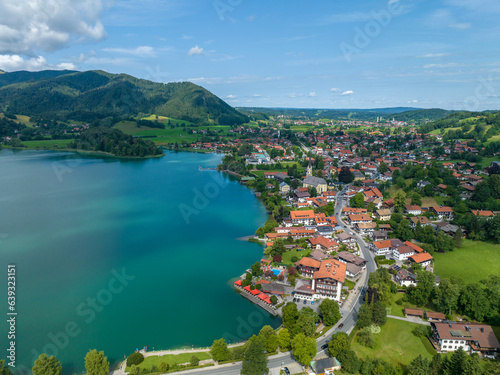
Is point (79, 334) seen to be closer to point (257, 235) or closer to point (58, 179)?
point (257, 235)

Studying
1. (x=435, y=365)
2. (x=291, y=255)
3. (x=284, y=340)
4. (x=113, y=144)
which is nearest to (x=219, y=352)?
(x=284, y=340)

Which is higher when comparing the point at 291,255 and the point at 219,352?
the point at 219,352

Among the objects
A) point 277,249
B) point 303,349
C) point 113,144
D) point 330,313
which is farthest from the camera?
point 113,144

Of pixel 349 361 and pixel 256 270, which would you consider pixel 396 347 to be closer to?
pixel 349 361

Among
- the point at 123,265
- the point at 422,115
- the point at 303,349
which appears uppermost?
the point at 422,115

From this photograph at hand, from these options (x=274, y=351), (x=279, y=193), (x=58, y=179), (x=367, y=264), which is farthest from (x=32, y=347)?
(x=58, y=179)

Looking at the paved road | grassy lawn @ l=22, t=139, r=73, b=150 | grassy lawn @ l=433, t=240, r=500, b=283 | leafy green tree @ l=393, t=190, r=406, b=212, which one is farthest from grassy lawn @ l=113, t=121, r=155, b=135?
grassy lawn @ l=433, t=240, r=500, b=283

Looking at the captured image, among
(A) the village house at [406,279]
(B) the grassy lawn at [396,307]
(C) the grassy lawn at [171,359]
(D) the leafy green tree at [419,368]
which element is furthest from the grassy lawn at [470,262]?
(C) the grassy lawn at [171,359]
